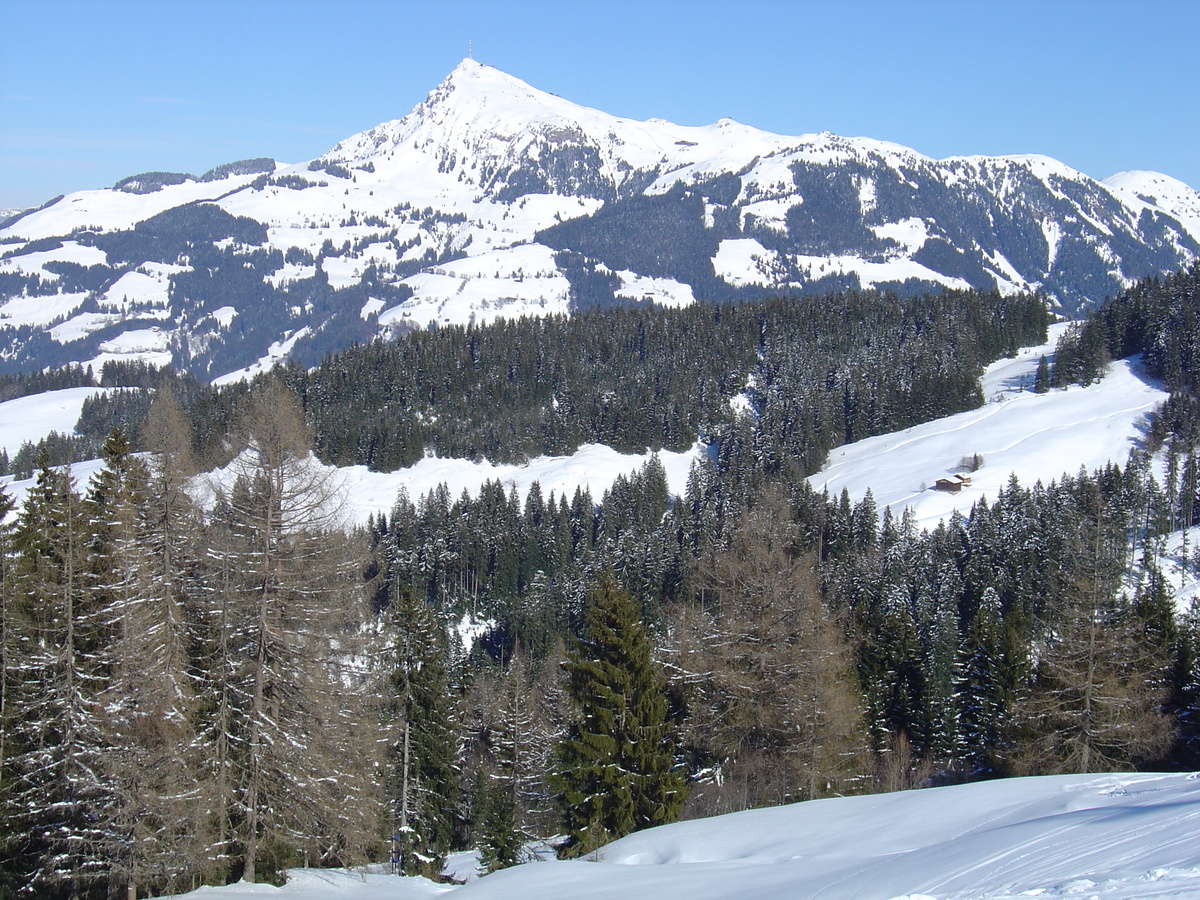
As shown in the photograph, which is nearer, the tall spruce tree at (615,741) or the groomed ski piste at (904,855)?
the groomed ski piste at (904,855)

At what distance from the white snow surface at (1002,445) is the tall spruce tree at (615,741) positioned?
3258 inches

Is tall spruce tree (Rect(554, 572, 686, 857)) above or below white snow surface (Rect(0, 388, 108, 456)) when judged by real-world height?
below

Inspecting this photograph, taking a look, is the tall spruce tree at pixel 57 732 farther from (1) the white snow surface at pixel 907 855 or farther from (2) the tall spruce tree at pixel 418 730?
(2) the tall spruce tree at pixel 418 730

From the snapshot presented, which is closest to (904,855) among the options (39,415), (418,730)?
(418,730)

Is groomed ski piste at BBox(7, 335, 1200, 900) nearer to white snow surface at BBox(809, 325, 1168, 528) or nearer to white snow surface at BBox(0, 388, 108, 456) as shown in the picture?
white snow surface at BBox(809, 325, 1168, 528)

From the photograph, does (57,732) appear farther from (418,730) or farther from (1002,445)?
(1002,445)

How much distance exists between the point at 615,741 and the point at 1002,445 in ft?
348

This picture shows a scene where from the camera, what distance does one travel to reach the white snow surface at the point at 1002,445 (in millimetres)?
106812

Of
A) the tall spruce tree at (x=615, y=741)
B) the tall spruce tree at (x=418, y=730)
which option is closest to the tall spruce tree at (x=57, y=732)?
the tall spruce tree at (x=418, y=730)

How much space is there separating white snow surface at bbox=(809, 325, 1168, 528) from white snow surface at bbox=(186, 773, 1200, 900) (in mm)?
87263

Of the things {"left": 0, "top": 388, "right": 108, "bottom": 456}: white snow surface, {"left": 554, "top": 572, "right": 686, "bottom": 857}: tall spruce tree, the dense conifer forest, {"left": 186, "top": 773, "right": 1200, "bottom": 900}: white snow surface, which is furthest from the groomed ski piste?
{"left": 0, "top": 388, "right": 108, "bottom": 456}: white snow surface

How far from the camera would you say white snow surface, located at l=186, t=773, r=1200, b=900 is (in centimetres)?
1048

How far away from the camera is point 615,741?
23078 mm

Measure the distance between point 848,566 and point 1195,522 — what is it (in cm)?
4662
